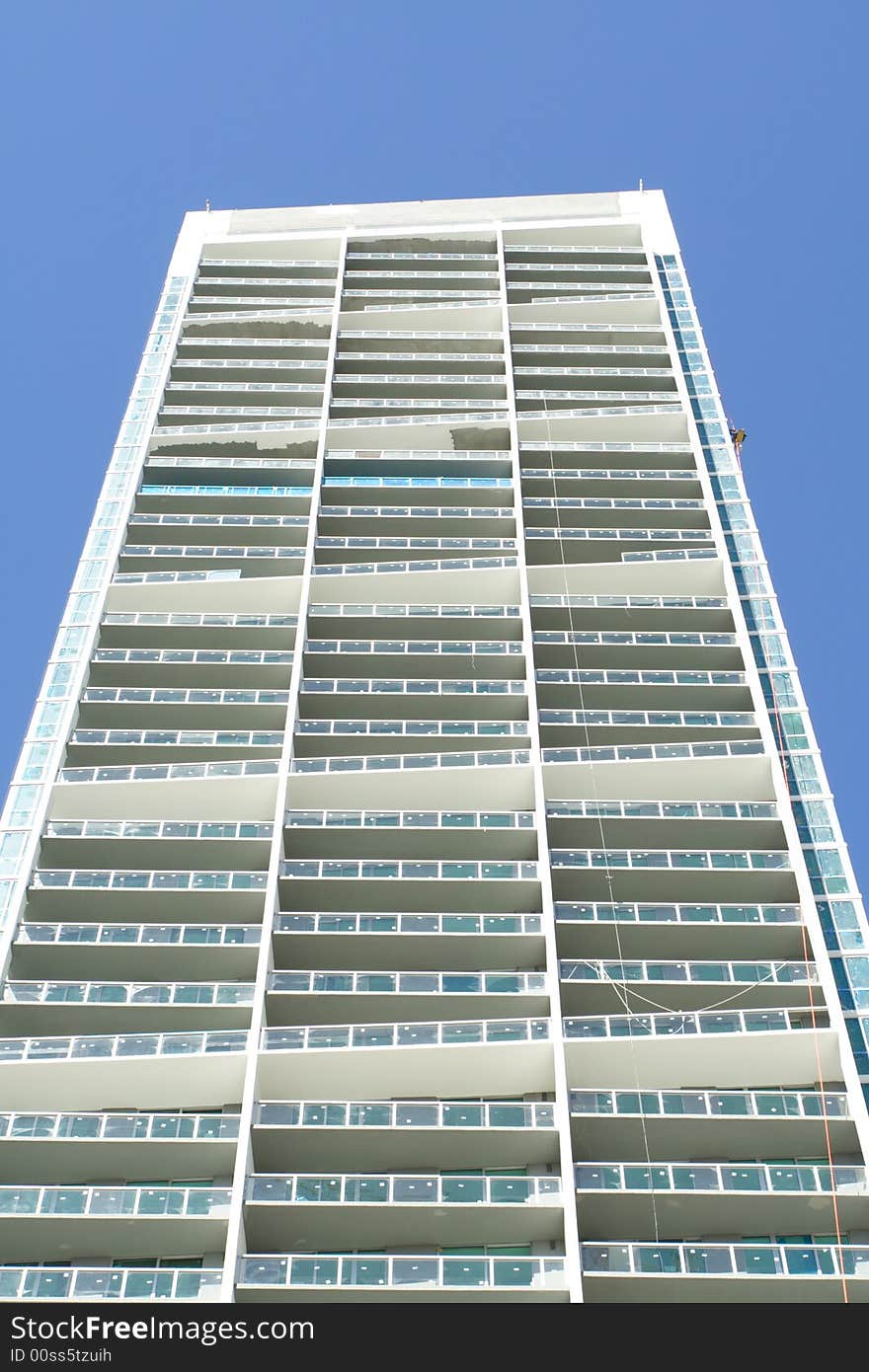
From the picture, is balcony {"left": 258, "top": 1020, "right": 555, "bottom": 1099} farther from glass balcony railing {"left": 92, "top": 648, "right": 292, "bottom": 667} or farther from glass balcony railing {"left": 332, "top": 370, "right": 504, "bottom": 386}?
glass balcony railing {"left": 332, "top": 370, "right": 504, "bottom": 386}

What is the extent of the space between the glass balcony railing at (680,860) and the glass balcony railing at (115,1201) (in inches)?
Answer: 490

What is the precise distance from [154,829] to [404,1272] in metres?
14.8

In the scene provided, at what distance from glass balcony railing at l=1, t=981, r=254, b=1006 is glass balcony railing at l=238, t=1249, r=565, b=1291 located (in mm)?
7132

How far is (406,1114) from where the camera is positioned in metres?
29.5

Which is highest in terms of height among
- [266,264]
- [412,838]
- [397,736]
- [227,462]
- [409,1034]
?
[266,264]

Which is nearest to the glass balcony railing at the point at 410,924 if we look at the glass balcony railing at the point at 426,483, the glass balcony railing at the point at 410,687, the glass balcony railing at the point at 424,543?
the glass balcony railing at the point at 410,687

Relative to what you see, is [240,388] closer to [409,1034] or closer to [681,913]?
[681,913]

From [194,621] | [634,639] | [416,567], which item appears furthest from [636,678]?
[194,621]

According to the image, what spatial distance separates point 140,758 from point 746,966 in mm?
17373

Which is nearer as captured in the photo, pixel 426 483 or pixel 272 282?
pixel 426 483

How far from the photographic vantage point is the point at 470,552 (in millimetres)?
49562

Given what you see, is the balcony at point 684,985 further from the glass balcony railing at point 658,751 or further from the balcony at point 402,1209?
the glass balcony railing at point 658,751

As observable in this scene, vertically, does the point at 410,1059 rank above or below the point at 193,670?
below
